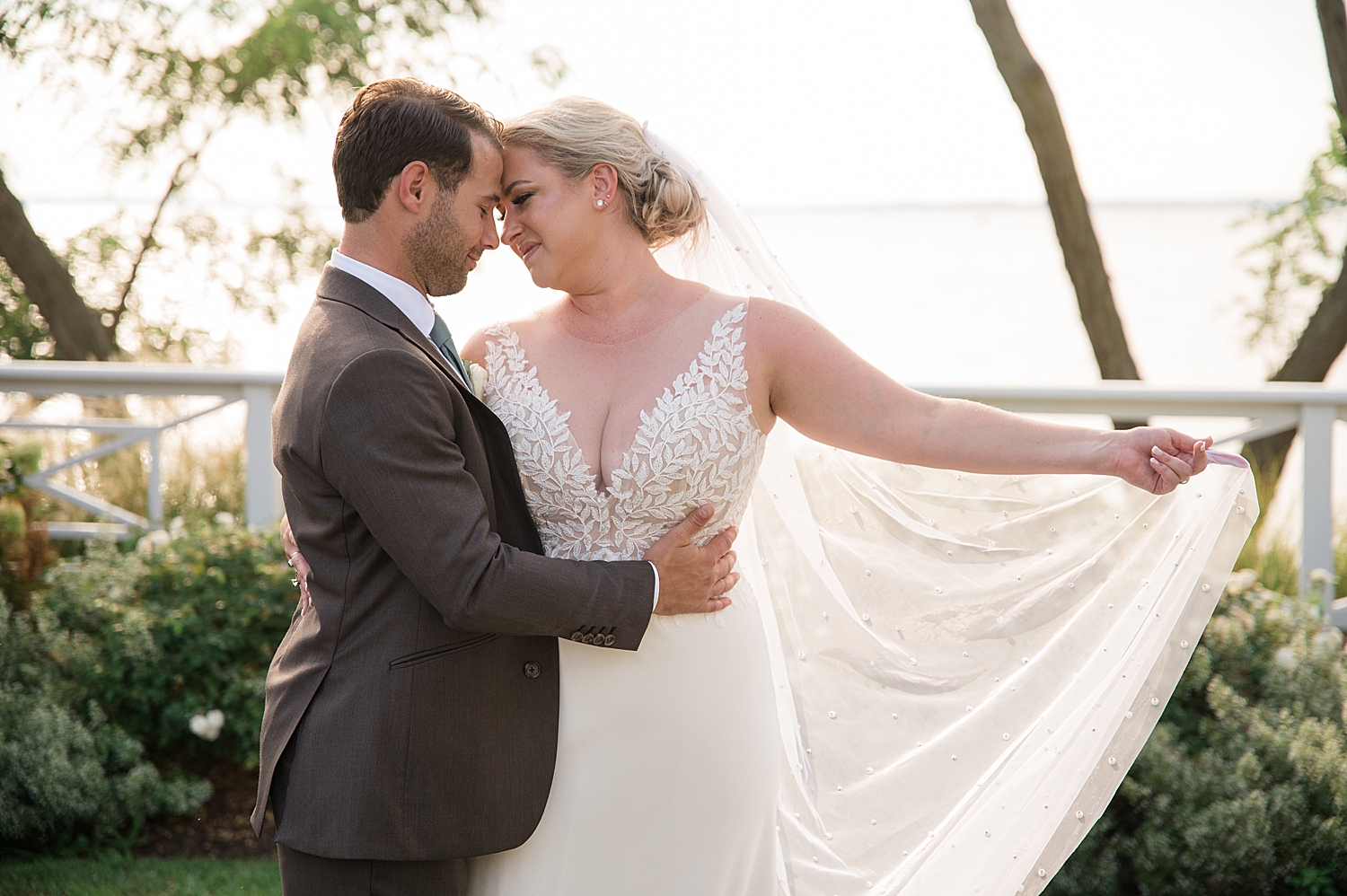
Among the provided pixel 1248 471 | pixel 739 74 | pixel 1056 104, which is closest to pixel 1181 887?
pixel 1248 471

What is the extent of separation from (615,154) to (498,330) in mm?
503

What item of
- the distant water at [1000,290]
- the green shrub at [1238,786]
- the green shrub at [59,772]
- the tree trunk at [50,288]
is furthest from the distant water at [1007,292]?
the green shrub at [59,772]

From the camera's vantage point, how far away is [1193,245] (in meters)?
42.5

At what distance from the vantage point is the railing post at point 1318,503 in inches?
171

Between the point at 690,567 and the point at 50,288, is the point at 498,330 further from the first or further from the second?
the point at 50,288

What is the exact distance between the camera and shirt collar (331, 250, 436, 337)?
2.04 meters

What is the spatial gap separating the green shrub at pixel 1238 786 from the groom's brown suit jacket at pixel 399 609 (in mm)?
A: 2208

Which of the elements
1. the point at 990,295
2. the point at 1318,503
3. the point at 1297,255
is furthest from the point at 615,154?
the point at 990,295

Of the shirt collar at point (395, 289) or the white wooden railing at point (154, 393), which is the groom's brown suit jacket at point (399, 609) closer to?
the shirt collar at point (395, 289)

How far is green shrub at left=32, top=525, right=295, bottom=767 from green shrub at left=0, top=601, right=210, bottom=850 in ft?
0.29

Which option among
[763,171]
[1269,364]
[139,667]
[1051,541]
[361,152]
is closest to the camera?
[361,152]

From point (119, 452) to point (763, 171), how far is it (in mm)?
12634

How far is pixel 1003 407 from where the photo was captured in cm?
477

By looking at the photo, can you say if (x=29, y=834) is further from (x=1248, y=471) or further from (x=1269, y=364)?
(x=1269, y=364)
